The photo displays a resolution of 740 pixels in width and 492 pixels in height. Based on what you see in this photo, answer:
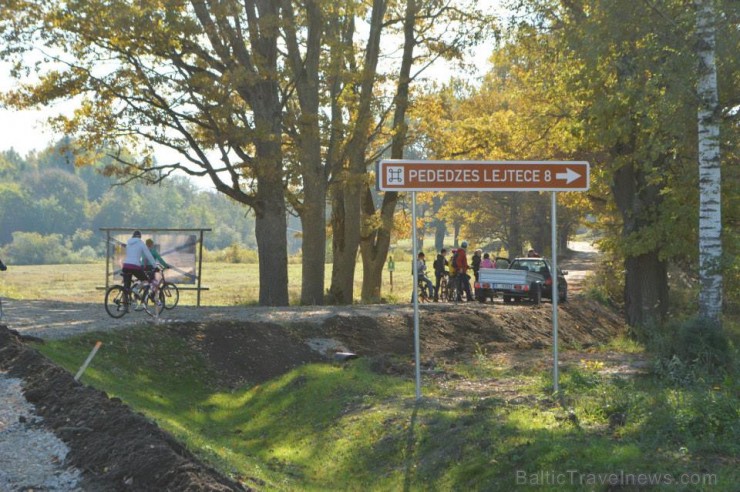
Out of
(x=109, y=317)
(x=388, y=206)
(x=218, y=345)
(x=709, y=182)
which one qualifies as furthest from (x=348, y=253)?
(x=709, y=182)

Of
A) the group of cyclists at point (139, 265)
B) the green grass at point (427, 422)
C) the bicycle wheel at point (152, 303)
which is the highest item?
the group of cyclists at point (139, 265)

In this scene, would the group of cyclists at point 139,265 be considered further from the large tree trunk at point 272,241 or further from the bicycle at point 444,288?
the bicycle at point 444,288

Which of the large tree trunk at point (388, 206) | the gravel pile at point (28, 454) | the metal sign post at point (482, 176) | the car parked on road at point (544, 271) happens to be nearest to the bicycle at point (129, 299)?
the metal sign post at point (482, 176)

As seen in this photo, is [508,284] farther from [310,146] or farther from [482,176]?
[482,176]

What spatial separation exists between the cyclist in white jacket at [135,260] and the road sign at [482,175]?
321 inches

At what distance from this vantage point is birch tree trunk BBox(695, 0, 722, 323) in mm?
16031

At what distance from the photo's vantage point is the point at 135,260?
19.1m

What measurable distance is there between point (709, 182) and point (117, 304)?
11440 millimetres

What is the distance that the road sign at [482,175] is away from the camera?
1210cm

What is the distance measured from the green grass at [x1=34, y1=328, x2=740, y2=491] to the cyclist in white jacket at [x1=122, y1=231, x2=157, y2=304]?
2675 mm

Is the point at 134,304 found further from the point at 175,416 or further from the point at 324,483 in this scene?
the point at 324,483

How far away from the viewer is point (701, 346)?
14328mm

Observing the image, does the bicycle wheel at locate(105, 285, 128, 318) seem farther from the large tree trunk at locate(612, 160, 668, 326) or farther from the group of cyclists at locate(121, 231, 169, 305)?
the large tree trunk at locate(612, 160, 668, 326)

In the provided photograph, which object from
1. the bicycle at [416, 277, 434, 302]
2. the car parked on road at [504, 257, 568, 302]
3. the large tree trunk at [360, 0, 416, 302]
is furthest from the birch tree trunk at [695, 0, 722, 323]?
the large tree trunk at [360, 0, 416, 302]
